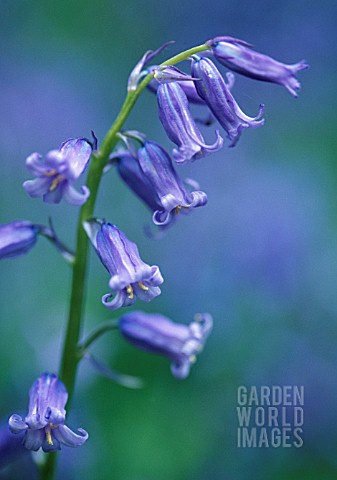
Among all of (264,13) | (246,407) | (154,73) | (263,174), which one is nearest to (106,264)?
(154,73)

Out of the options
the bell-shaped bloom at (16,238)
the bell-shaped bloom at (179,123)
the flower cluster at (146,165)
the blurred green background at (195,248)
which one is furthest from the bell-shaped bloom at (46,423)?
the blurred green background at (195,248)

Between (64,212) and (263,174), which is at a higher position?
(263,174)

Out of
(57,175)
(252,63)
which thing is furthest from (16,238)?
(252,63)

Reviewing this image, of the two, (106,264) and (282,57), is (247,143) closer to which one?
(282,57)

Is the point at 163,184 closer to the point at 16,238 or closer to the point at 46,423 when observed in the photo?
the point at 16,238

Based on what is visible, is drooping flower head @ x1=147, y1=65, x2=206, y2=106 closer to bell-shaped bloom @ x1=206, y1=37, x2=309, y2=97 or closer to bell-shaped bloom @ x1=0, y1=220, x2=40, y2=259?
bell-shaped bloom @ x1=206, y1=37, x2=309, y2=97
